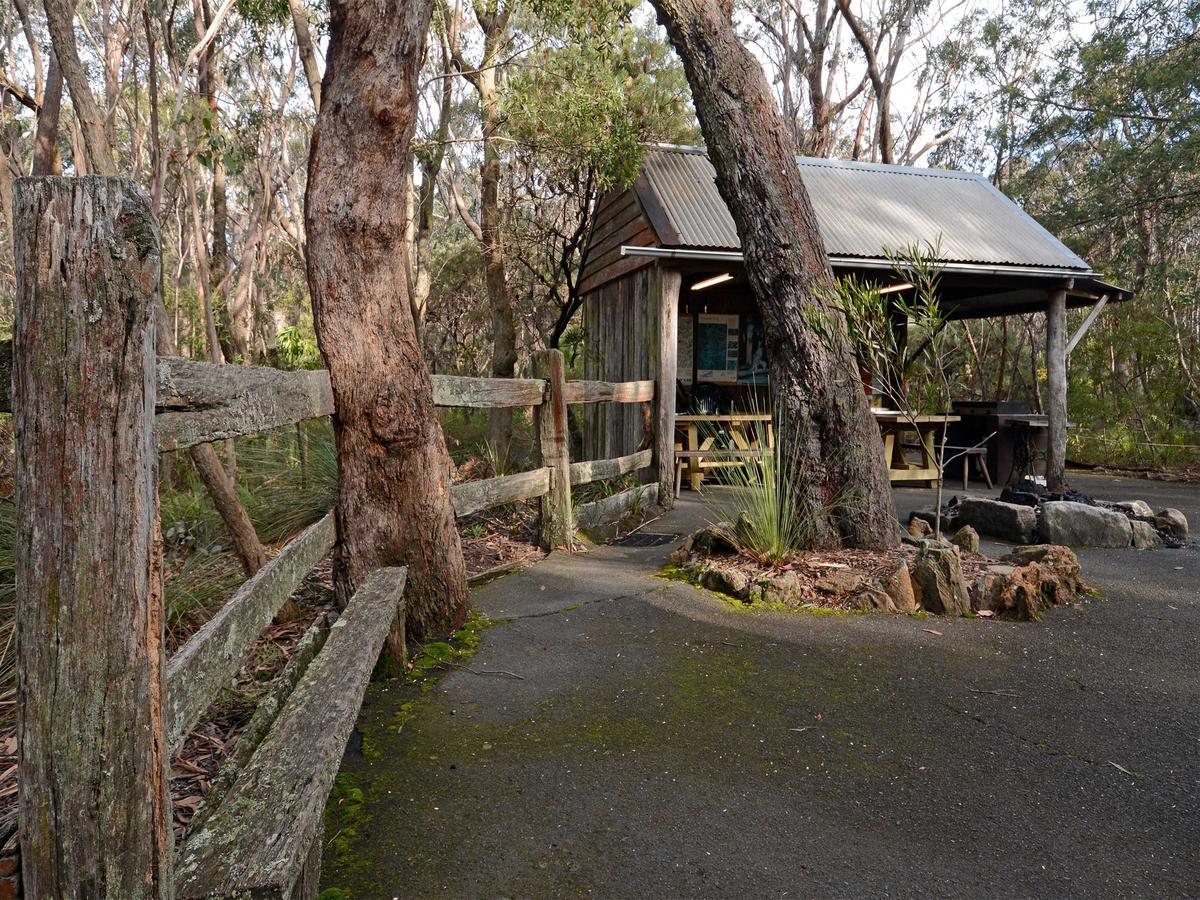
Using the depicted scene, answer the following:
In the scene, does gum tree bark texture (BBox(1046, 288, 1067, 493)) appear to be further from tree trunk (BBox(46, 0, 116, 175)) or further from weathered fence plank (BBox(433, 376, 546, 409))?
tree trunk (BBox(46, 0, 116, 175))

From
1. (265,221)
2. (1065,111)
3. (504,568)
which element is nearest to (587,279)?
(265,221)

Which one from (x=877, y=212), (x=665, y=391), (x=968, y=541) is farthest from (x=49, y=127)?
(x=877, y=212)

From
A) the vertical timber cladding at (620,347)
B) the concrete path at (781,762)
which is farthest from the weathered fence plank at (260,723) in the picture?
the vertical timber cladding at (620,347)

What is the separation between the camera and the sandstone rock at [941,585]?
16.9ft

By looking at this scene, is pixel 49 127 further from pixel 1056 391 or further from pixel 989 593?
pixel 1056 391

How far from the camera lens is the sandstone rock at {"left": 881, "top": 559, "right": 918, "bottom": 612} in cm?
522

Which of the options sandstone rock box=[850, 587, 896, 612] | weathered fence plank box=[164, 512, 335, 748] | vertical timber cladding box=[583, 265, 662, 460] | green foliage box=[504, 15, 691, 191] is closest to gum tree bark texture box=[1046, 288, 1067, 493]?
vertical timber cladding box=[583, 265, 662, 460]

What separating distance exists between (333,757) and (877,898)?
61.2 inches

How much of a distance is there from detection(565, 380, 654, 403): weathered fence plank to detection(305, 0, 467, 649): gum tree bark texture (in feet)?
10.1

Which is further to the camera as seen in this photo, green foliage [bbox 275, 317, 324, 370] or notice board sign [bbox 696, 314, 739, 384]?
green foliage [bbox 275, 317, 324, 370]

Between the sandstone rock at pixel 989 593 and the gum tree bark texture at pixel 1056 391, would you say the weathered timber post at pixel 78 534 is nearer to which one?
the sandstone rock at pixel 989 593

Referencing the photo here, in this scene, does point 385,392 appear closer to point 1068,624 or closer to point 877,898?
point 877,898

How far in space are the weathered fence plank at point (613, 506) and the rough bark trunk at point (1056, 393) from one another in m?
5.50

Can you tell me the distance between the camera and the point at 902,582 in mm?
5254
